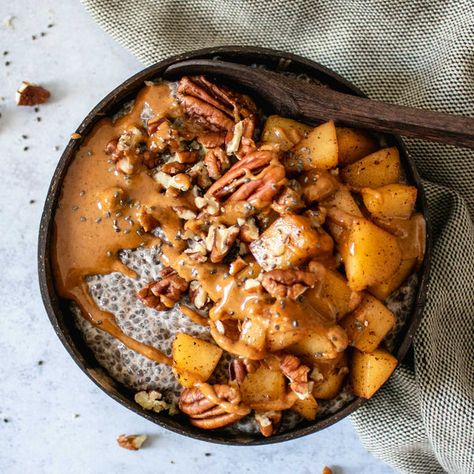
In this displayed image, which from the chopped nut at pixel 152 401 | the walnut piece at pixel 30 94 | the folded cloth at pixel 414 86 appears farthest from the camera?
the walnut piece at pixel 30 94

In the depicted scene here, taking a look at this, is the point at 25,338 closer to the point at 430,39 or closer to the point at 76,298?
the point at 76,298

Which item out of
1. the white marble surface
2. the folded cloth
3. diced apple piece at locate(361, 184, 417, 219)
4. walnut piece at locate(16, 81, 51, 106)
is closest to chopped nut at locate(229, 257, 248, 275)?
diced apple piece at locate(361, 184, 417, 219)

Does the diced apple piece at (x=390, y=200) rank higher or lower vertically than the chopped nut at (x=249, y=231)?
higher

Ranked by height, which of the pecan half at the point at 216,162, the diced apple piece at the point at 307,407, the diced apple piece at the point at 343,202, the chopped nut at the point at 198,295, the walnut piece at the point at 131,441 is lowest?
the walnut piece at the point at 131,441

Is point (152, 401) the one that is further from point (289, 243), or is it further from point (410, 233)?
point (410, 233)

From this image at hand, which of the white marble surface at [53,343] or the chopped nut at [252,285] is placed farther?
the white marble surface at [53,343]

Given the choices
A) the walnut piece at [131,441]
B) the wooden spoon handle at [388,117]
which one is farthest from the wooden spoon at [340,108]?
the walnut piece at [131,441]

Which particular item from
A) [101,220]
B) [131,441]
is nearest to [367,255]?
[101,220]

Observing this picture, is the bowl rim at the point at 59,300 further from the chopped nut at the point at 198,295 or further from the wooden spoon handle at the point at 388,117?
the chopped nut at the point at 198,295

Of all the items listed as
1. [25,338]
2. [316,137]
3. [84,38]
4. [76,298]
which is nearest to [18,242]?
[25,338]
